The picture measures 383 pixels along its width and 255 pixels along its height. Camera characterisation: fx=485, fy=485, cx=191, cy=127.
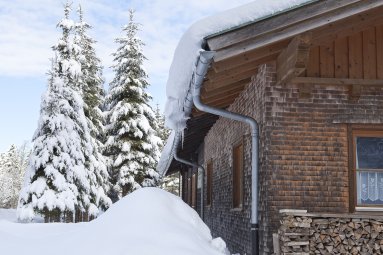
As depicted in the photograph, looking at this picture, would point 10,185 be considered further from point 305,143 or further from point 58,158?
point 305,143

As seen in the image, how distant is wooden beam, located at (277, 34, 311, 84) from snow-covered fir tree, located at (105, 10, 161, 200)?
20750 millimetres

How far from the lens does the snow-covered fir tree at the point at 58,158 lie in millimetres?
17312

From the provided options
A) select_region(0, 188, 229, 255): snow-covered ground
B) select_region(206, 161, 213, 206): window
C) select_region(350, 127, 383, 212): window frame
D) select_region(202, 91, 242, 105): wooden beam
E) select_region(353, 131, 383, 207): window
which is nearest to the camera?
select_region(0, 188, 229, 255): snow-covered ground

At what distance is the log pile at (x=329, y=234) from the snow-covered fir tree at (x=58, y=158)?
12471 millimetres

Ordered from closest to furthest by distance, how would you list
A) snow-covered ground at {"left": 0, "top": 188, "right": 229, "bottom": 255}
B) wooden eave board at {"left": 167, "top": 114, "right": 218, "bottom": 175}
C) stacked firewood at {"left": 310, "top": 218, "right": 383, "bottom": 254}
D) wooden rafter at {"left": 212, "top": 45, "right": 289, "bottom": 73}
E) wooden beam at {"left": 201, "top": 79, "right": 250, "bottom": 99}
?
snow-covered ground at {"left": 0, "top": 188, "right": 229, "bottom": 255} → stacked firewood at {"left": 310, "top": 218, "right": 383, "bottom": 254} → wooden rafter at {"left": 212, "top": 45, "right": 289, "bottom": 73} → wooden beam at {"left": 201, "top": 79, "right": 250, "bottom": 99} → wooden eave board at {"left": 167, "top": 114, "right": 218, "bottom": 175}

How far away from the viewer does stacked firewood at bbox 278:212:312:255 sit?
6266 millimetres

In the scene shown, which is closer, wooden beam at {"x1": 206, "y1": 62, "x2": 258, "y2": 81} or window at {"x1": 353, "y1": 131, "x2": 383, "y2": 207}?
wooden beam at {"x1": 206, "y1": 62, "x2": 258, "y2": 81}

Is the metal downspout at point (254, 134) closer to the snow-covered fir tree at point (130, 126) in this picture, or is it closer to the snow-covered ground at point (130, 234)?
the snow-covered ground at point (130, 234)

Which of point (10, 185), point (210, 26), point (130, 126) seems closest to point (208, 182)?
point (210, 26)

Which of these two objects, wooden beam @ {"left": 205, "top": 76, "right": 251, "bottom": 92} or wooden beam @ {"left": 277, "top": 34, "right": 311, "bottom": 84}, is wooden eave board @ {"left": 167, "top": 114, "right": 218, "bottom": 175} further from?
wooden beam @ {"left": 277, "top": 34, "right": 311, "bottom": 84}

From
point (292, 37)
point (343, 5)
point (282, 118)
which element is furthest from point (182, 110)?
point (343, 5)

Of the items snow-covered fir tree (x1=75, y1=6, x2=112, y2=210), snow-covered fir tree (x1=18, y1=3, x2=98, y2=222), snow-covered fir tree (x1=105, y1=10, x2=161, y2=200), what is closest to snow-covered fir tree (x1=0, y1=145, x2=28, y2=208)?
snow-covered fir tree (x1=75, y1=6, x2=112, y2=210)

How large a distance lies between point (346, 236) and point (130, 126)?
72.1ft

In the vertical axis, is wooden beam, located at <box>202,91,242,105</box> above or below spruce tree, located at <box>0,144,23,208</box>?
above
